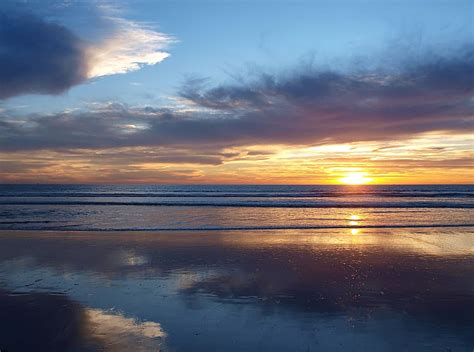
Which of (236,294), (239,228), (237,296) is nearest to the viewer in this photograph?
(237,296)

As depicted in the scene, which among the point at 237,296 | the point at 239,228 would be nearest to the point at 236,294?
the point at 237,296

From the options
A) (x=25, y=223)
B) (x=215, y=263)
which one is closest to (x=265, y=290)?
(x=215, y=263)

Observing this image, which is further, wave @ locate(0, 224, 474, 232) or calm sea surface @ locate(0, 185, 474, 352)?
wave @ locate(0, 224, 474, 232)

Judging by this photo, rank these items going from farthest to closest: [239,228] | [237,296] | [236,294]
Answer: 1. [239,228]
2. [236,294]
3. [237,296]

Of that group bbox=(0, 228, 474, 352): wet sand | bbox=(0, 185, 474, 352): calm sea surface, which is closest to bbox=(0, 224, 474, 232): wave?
bbox=(0, 185, 474, 352): calm sea surface

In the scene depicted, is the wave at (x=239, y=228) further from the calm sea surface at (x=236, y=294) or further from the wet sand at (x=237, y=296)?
the wet sand at (x=237, y=296)

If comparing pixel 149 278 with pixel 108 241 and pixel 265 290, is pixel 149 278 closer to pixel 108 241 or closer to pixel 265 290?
pixel 265 290

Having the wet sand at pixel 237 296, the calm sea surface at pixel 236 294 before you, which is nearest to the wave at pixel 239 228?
the calm sea surface at pixel 236 294

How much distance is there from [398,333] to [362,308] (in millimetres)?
1177

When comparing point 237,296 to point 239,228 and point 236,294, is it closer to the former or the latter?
point 236,294

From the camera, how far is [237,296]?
312 inches

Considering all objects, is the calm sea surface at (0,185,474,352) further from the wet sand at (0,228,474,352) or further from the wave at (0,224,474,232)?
the wave at (0,224,474,232)

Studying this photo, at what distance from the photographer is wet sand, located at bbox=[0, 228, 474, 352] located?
585 cm

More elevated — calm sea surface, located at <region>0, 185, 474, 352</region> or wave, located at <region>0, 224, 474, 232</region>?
wave, located at <region>0, 224, 474, 232</region>
